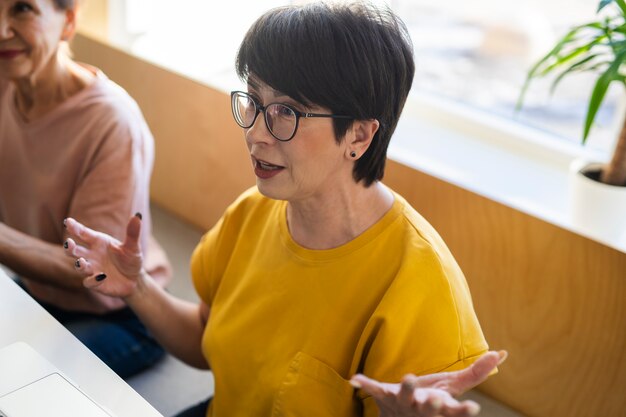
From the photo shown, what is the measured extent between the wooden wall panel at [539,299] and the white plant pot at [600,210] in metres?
0.10

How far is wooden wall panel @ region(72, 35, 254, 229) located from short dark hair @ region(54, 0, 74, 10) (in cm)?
46

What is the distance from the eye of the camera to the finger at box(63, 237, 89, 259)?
1035 millimetres

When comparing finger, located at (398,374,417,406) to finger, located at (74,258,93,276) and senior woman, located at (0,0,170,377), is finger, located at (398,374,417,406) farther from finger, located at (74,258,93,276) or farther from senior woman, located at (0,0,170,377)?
senior woman, located at (0,0,170,377)

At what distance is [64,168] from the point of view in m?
1.43

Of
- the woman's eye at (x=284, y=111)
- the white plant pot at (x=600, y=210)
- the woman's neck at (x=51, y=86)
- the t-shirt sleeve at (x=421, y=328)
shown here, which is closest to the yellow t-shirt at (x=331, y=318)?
the t-shirt sleeve at (x=421, y=328)

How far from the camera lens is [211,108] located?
6.04 feet

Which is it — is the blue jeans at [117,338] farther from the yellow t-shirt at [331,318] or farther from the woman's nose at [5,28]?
the woman's nose at [5,28]

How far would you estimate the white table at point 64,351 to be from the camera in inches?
35.7

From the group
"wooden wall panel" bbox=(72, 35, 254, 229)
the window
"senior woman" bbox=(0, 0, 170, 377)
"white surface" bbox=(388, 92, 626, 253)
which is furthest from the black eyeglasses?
the window

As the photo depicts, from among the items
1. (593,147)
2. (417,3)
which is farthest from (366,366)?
(417,3)

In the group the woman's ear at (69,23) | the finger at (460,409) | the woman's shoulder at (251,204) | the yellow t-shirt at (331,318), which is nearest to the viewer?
the finger at (460,409)

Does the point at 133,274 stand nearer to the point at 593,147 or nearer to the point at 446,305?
the point at 446,305

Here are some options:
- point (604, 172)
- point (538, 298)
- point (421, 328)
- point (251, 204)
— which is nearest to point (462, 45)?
point (604, 172)

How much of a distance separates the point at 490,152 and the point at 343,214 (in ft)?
3.15
